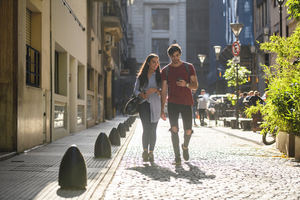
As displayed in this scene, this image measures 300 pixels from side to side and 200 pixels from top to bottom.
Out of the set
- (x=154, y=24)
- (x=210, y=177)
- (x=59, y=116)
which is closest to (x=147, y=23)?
(x=154, y=24)

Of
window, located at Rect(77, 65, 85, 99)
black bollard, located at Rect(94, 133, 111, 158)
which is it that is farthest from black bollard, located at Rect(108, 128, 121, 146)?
window, located at Rect(77, 65, 85, 99)

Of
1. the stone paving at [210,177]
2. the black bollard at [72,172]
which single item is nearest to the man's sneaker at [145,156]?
the stone paving at [210,177]

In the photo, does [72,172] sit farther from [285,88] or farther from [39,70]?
[39,70]

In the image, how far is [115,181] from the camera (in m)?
6.47

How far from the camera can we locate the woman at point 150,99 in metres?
8.45

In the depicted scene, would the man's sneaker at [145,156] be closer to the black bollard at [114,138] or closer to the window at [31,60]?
the black bollard at [114,138]

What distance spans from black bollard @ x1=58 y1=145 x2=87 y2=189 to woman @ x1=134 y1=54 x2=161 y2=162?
2.88 m

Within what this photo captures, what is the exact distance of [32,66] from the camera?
465 inches

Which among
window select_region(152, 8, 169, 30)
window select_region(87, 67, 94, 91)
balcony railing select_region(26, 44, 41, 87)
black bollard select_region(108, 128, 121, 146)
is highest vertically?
window select_region(152, 8, 169, 30)

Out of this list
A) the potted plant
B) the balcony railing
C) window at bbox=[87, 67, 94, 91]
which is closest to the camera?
the potted plant

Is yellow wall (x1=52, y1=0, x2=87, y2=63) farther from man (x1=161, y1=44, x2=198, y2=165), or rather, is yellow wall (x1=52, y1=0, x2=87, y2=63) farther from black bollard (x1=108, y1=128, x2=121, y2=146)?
man (x1=161, y1=44, x2=198, y2=165)

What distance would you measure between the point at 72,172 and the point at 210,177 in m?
2.10

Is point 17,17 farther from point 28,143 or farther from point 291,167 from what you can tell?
point 291,167

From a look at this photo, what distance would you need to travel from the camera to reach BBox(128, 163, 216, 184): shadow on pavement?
6680mm
